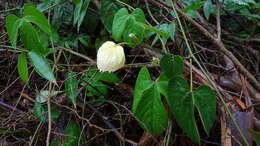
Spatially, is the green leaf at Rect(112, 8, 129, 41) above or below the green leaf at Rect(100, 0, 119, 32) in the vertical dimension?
above

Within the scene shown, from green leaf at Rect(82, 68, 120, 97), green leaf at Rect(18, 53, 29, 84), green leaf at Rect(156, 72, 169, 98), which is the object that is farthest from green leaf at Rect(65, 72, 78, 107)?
green leaf at Rect(156, 72, 169, 98)

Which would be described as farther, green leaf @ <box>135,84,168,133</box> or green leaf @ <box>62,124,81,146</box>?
green leaf @ <box>62,124,81,146</box>

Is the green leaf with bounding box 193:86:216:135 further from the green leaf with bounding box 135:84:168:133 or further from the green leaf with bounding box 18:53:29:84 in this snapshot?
the green leaf with bounding box 18:53:29:84

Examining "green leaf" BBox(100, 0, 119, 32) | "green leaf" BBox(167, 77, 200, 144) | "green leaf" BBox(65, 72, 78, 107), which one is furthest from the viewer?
"green leaf" BBox(100, 0, 119, 32)

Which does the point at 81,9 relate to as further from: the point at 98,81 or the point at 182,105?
the point at 182,105

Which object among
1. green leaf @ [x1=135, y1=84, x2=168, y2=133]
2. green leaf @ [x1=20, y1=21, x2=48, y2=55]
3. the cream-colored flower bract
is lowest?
green leaf @ [x1=135, y1=84, x2=168, y2=133]

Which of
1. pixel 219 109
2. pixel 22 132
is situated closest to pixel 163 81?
pixel 219 109

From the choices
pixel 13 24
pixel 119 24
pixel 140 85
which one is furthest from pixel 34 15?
pixel 140 85
